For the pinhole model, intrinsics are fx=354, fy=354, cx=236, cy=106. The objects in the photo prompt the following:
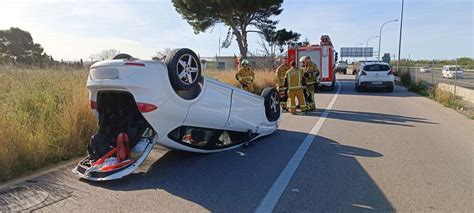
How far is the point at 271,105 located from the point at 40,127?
14.7 ft

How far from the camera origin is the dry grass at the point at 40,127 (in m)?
5.00

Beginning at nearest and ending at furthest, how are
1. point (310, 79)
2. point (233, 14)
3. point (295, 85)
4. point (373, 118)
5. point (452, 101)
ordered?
point (373, 118) < point (295, 85) < point (310, 79) < point (452, 101) < point (233, 14)

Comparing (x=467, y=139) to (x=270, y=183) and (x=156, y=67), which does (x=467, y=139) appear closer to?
(x=270, y=183)

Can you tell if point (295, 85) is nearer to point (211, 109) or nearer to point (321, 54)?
point (211, 109)

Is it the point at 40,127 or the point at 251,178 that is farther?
the point at 40,127

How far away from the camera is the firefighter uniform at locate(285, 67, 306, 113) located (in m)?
10.5

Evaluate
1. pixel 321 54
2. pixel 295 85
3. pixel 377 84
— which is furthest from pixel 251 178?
pixel 377 84

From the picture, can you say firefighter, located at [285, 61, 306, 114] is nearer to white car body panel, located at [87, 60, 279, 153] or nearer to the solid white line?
the solid white line

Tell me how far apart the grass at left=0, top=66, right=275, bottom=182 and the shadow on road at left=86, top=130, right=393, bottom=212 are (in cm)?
137

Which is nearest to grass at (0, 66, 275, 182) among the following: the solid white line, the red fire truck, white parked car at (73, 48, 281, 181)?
white parked car at (73, 48, 281, 181)

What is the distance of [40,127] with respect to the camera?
225 inches

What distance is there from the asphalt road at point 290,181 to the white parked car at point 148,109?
298 millimetres

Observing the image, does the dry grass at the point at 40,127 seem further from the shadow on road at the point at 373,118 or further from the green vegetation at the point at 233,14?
the green vegetation at the point at 233,14

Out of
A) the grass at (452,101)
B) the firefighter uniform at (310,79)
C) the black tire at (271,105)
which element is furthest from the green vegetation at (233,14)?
the black tire at (271,105)
